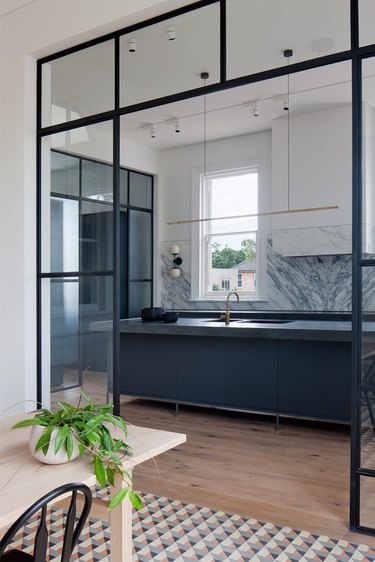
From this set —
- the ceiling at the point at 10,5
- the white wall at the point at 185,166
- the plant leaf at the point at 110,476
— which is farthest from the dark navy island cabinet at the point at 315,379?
the white wall at the point at 185,166

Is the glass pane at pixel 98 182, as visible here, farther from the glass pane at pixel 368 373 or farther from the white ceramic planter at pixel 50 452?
the white ceramic planter at pixel 50 452

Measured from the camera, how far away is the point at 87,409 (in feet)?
5.87

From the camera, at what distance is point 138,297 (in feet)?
Result: 23.7

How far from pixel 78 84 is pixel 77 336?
172 cm

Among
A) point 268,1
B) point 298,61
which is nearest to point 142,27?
point 268,1

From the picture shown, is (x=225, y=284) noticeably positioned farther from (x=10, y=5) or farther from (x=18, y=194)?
(x=10, y=5)

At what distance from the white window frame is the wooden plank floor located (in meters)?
2.41

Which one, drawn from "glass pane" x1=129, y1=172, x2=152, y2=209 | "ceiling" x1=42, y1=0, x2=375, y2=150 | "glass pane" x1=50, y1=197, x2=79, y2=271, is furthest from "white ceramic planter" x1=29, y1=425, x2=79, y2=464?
"glass pane" x1=129, y1=172, x2=152, y2=209

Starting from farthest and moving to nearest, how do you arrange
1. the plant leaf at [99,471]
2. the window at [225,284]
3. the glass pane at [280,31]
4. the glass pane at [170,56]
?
the window at [225,284] < the glass pane at [170,56] < the glass pane at [280,31] < the plant leaf at [99,471]

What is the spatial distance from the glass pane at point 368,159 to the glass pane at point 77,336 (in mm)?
1604

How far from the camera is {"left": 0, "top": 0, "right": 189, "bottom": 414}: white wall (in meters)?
3.60

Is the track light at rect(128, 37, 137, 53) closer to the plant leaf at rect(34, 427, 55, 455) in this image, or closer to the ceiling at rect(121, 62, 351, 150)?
the ceiling at rect(121, 62, 351, 150)

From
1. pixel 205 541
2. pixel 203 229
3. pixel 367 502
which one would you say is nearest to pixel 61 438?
pixel 205 541

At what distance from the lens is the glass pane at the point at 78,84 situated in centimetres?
328
